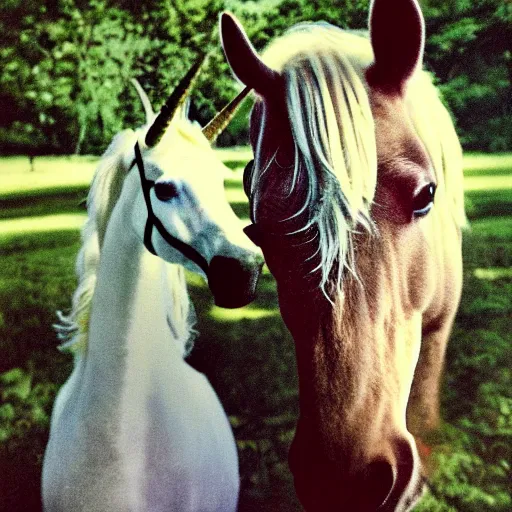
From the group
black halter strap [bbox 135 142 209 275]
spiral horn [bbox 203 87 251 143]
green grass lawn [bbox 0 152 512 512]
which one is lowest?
green grass lawn [bbox 0 152 512 512]

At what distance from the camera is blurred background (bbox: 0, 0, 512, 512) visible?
136cm

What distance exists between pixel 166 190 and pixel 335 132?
0.39 m

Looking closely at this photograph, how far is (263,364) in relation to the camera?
1375 millimetres

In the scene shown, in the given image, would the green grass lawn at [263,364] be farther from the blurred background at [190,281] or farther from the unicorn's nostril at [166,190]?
the unicorn's nostril at [166,190]

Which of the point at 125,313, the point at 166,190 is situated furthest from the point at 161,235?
the point at 125,313

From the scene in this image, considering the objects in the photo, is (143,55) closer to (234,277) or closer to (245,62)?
(245,62)

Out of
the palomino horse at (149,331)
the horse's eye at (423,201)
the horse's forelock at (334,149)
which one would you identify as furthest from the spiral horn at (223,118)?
the horse's eye at (423,201)

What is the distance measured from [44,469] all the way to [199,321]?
0.53m

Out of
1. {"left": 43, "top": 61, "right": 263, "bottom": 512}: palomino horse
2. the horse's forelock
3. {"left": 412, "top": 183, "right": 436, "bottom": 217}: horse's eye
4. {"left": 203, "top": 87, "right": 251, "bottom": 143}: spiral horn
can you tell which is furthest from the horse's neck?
{"left": 412, "top": 183, "right": 436, "bottom": 217}: horse's eye

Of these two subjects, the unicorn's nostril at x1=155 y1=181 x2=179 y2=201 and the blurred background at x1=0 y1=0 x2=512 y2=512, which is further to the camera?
the blurred background at x1=0 y1=0 x2=512 y2=512

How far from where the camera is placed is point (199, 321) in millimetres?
1367

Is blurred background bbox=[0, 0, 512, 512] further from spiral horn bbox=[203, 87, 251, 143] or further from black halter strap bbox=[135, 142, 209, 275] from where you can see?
black halter strap bbox=[135, 142, 209, 275]

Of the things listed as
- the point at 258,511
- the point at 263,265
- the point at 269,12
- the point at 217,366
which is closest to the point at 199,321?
the point at 217,366

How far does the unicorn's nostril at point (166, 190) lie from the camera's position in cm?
118
